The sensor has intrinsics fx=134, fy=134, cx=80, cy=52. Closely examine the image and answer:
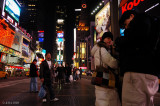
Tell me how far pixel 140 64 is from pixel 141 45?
0.20 m

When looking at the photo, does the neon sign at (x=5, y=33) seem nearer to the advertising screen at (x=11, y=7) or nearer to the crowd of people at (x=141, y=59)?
the advertising screen at (x=11, y=7)

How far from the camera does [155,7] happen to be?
36.2 ft

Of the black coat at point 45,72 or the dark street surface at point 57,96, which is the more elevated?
the black coat at point 45,72

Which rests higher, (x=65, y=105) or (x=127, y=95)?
(x=127, y=95)

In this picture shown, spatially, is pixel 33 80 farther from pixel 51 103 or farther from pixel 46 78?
pixel 51 103

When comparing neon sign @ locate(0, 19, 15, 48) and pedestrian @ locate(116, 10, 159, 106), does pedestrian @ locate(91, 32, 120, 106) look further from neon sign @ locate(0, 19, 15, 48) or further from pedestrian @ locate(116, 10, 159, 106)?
neon sign @ locate(0, 19, 15, 48)

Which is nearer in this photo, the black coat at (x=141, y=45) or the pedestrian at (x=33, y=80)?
the black coat at (x=141, y=45)

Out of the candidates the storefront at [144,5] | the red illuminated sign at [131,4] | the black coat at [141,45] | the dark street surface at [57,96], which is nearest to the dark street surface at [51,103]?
the dark street surface at [57,96]

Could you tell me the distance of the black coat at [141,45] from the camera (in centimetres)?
141

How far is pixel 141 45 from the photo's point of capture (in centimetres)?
143

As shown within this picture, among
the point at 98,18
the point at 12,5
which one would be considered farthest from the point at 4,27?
the point at 98,18

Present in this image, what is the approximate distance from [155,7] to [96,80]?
37.7 ft

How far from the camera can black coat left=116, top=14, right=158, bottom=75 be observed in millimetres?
1413

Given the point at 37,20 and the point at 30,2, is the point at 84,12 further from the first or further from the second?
the point at 30,2
